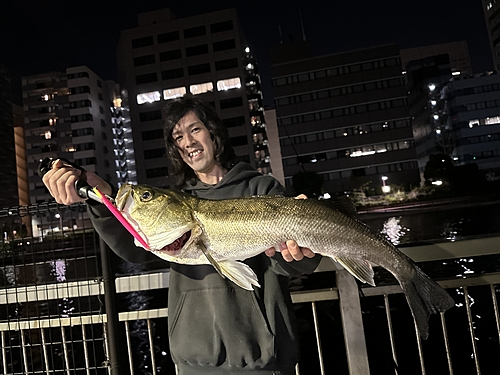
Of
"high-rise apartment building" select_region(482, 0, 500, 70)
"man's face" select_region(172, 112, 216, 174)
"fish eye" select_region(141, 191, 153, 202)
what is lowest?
"fish eye" select_region(141, 191, 153, 202)

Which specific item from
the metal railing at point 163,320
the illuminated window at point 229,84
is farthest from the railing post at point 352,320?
the illuminated window at point 229,84

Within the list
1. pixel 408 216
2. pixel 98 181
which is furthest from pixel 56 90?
pixel 98 181

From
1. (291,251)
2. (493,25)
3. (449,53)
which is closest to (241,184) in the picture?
(291,251)

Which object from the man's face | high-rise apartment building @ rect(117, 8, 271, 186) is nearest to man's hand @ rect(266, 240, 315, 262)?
the man's face

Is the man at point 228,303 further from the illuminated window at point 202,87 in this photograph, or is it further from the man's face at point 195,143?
the illuminated window at point 202,87

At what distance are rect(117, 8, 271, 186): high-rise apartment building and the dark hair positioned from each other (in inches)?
2575

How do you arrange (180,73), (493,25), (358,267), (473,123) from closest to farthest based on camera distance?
(358,267)
(473,123)
(180,73)
(493,25)

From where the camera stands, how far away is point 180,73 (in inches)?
2911

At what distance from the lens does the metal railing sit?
3555 millimetres

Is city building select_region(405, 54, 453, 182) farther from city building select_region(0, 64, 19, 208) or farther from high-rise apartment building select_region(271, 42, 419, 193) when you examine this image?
city building select_region(0, 64, 19, 208)

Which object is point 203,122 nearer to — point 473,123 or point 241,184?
point 241,184

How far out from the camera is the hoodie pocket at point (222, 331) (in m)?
2.42

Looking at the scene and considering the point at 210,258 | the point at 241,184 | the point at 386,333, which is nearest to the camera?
the point at 210,258

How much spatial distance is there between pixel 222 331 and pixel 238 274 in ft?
1.34
